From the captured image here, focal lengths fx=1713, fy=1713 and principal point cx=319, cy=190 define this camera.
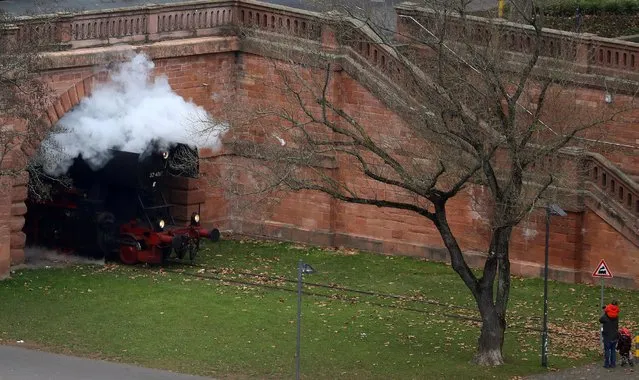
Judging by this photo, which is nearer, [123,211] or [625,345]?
[625,345]

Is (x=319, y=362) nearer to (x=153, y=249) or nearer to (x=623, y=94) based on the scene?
(x=153, y=249)

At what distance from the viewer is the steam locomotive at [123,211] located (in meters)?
38.8

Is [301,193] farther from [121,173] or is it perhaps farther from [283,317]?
[283,317]

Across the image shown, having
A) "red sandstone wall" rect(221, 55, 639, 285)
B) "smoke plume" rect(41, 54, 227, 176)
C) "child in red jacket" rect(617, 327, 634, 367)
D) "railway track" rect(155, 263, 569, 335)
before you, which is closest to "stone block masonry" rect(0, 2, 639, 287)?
"red sandstone wall" rect(221, 55, 639, 285)

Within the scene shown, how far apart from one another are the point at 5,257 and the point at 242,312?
5.80 meters

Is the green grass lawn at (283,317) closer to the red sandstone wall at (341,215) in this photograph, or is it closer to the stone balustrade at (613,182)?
the red sandstone wall at (341,215)

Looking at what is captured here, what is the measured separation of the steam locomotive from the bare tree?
2.24m

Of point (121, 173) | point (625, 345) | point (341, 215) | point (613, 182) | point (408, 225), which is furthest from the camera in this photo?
point (341, 215)

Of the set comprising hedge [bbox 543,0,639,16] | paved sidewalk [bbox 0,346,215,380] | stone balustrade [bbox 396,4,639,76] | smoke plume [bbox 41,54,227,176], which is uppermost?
hedge [bbox 543,0,639,16]

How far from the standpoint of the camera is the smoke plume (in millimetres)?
38781

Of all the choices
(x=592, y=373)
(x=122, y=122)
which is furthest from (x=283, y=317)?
(x=122, y=122)

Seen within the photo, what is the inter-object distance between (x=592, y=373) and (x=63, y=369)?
9312 mm

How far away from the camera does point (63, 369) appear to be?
98.1 feet

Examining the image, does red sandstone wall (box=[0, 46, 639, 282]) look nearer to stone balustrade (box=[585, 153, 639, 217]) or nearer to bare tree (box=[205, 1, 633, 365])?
bare tree (box=[205, 1, 633, 365])
